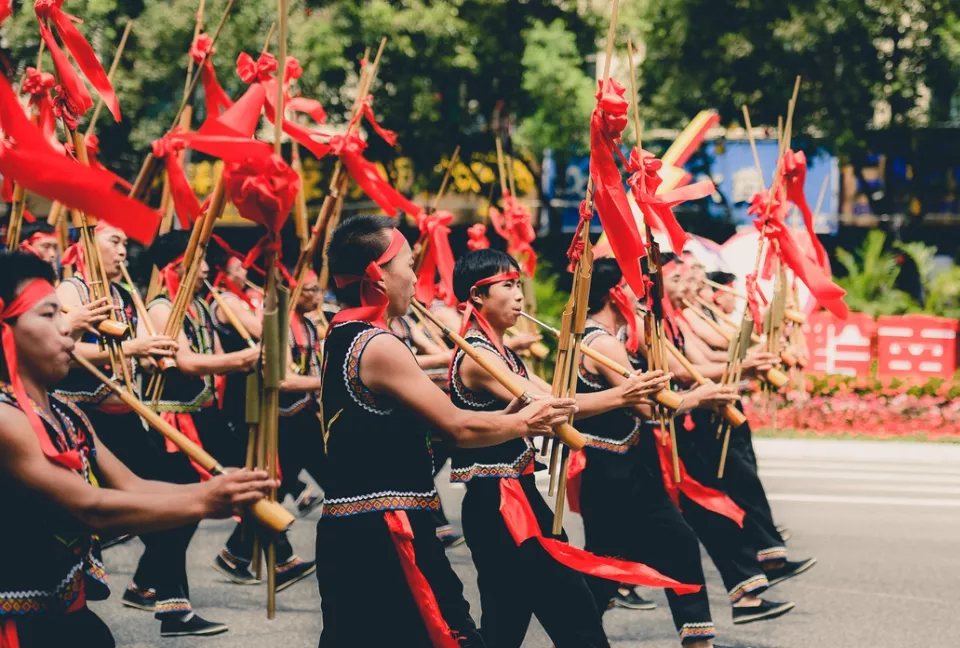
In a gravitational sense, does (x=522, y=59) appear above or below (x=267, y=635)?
above

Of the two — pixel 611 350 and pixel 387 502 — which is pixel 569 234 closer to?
pixel 611 350

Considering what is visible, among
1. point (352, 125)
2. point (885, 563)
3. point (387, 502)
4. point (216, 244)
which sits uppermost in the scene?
point (352, 125)

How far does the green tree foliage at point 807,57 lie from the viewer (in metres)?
16.9

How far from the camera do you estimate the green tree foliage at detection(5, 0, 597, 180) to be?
1709 centimetres

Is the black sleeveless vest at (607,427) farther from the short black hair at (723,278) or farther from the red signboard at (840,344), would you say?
the red signboard at (840,344)

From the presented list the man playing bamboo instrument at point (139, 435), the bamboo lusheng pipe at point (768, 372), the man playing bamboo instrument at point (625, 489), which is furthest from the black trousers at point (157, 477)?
the bamboo lusheng pipe at point (768, 372)

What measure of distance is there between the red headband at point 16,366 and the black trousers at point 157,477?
2912 millimetres

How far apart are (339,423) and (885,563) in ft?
16.2

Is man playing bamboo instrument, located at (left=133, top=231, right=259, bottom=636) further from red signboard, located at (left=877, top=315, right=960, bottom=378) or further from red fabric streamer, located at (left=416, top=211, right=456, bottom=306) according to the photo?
red signboard, located at (left=877, top=315, right=960, bottom=378)

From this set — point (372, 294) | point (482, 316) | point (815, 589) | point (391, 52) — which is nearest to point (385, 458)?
point (372, 294)

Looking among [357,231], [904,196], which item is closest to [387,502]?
[357,231]

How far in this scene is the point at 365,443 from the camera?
362 centimetres

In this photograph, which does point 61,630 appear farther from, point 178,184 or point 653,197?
point 178,184

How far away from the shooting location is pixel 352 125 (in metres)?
5.98
